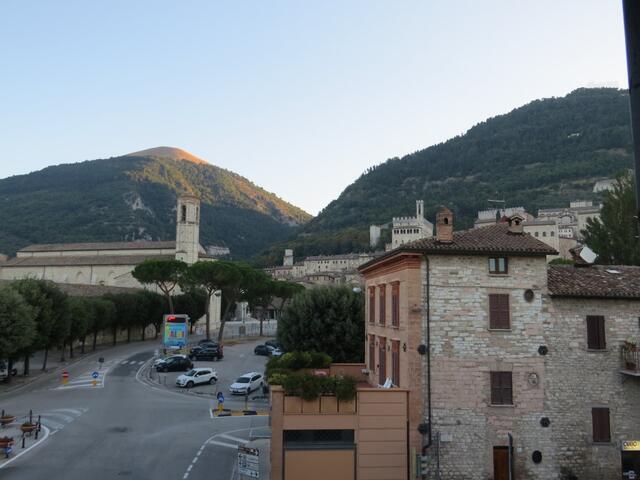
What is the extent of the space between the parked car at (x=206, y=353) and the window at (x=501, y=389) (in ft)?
138

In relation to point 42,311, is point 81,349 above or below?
below

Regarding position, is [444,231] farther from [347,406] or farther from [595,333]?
[347,406]

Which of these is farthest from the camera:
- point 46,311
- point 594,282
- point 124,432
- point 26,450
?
point 46,311

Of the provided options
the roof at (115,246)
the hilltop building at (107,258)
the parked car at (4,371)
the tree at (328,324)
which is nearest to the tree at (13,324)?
the parked car at (4,371)

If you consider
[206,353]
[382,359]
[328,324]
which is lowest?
[206,353]

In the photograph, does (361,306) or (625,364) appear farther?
(361,306)

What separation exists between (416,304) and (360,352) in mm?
16616

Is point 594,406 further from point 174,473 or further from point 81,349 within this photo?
point 81,349

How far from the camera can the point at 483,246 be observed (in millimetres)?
22406

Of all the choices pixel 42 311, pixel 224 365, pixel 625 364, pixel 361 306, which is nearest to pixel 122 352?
pixel 224 365

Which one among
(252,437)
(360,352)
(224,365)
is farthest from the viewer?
(224,365)

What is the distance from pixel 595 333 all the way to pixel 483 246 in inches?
229

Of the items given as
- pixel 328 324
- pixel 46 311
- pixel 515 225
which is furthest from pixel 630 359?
pixel 46 311

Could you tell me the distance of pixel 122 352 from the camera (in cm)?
6688
